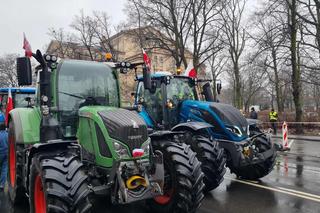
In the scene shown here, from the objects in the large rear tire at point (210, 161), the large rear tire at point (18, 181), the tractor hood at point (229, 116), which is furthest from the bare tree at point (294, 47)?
the large rear tire at point (18, 181)

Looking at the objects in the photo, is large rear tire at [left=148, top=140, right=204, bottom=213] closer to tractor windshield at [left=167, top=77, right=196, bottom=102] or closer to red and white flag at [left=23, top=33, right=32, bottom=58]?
red and white flag at [left=23, top=33, right=32, bottom=58]

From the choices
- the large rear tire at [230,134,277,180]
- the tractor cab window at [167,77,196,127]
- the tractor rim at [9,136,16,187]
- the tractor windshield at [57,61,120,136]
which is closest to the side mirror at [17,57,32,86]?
the tractor windshield at [57,61,120,136]

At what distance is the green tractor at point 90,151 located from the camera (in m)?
4.38

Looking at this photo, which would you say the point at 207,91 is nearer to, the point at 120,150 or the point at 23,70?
the point at 120,150

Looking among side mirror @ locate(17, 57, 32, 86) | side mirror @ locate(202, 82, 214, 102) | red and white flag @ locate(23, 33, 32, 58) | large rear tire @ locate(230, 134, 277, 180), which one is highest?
red and white flag @ locate(23, 33, 32, 58)

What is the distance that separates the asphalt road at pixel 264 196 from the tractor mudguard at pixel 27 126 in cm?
150

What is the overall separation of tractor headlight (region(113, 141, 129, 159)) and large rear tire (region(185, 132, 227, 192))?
8.01 feet

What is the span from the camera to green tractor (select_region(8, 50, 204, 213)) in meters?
4.38

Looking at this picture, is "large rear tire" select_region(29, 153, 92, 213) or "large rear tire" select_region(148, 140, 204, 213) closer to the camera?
"large rear tire" select_region(29, 153, 92, 213)

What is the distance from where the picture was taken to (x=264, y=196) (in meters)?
6.97

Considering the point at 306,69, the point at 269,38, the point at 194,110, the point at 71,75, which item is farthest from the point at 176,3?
the point at 71,75

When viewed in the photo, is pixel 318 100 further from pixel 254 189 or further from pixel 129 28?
pixel 254 189

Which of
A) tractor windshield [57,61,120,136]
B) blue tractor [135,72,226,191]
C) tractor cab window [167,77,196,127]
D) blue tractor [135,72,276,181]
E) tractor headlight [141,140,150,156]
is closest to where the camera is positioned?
tractor headlight [141,140,150,156]

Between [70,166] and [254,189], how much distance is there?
4.74 meters
